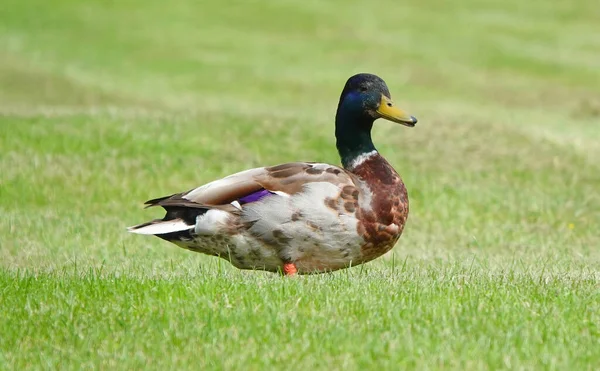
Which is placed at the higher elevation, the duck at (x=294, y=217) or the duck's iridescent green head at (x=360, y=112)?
the duck's iridescent green head at (x=360, y=112)

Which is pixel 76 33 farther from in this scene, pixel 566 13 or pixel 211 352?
pixel 211 352

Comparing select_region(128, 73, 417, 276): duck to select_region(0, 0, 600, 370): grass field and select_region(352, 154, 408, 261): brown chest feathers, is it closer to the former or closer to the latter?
select_region(352, 154, 408, 261): brown chest feathers

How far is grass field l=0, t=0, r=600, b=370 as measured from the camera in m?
5.95

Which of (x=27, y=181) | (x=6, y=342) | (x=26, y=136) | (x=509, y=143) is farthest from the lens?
(x=509, y=143)

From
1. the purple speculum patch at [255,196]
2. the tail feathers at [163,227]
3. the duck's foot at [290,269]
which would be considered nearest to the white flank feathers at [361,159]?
the purple speculum patch at [255,196]

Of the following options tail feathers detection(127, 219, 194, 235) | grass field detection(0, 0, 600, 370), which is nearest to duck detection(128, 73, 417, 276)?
tail feathers detection(127, 219, 194, 235)

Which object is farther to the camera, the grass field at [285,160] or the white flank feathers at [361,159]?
the white flank feathers at [361,159]

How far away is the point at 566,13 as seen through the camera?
40.0 metres

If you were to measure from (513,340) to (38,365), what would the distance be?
253 cm

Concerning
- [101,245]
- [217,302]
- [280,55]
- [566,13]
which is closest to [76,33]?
[280,55]

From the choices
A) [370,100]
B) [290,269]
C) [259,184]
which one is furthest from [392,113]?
[290,269]

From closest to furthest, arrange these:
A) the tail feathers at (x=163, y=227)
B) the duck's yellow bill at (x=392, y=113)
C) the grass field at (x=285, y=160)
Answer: the grass field at (x=285, y=160), the tail feathers at (x=163, y=227), the duck's yellow bill at (x=392, y=113)

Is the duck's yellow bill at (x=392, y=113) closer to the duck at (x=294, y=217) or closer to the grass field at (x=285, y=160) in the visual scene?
the duck at (x=294, y=217)

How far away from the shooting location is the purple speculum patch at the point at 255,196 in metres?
7.83
